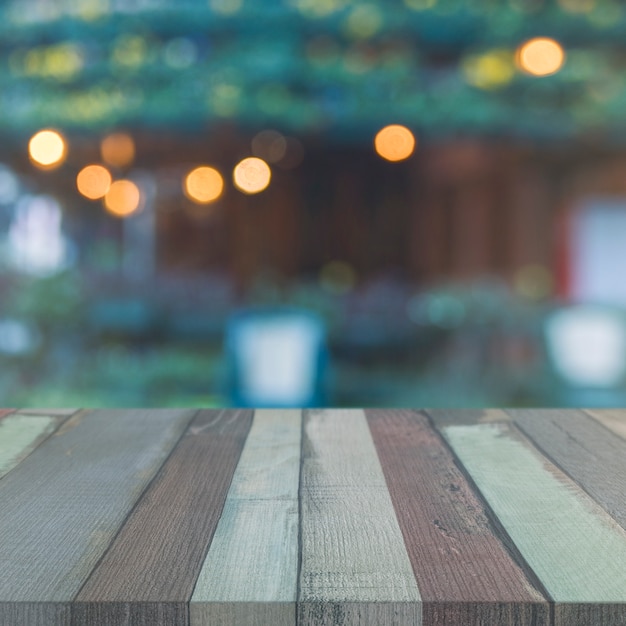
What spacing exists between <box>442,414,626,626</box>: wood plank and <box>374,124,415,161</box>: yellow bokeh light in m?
2.48

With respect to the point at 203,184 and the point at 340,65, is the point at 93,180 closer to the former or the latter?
the point at 203,184

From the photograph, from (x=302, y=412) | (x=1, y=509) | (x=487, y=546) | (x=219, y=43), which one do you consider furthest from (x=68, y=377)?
(x=487, y=546)

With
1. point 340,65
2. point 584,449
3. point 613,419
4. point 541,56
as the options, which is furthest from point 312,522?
point 541,56

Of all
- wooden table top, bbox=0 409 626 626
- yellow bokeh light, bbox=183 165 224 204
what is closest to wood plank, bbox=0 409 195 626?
wooden table top, bbox=0 409 626 626

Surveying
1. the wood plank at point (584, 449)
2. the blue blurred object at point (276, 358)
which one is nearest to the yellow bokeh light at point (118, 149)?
the blue blurred object at point (276, 358)

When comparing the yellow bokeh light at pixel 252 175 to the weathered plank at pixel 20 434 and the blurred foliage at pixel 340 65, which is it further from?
the weathered plank at pixel 20 434

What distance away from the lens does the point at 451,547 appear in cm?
61

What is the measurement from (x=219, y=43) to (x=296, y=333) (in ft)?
3.91

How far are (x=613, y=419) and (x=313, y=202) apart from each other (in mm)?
2323

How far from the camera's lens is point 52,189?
3.38 meters

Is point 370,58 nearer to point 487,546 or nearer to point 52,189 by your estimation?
point 52,189

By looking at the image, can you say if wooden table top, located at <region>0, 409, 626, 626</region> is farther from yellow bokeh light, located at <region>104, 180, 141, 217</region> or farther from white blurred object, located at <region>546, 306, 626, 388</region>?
yellow bokeh light, located at <region>104, 180, 141, 217</region>

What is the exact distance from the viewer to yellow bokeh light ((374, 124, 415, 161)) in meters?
3.32

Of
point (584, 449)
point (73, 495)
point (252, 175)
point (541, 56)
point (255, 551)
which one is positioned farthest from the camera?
point (252, 175)
